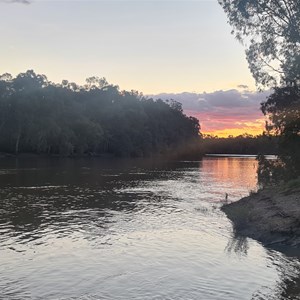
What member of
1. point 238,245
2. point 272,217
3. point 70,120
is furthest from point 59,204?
point 70,120

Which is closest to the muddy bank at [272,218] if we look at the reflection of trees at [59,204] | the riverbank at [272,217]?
the riverbank at [272,217]

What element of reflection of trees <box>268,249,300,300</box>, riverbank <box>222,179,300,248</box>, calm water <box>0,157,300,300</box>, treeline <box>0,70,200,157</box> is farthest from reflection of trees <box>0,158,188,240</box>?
treeline <box>0,70,200,157</box>

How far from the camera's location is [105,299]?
1300 cm

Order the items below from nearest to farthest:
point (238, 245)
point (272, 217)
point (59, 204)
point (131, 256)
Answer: point (131, 256)
point (238, 245)
point (272, 217)
point (59, 204)

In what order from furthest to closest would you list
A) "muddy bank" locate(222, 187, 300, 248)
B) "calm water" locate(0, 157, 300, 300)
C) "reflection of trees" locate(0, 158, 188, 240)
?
1. "reflection of trees" locate(0, 158, 188, 240)
2. "muddy bank" locate(222, 187, 300, 248)
3. "calm water" locate(0, 157, 300, 300)

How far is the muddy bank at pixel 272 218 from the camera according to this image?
72.0 ft

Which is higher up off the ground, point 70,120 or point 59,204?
point 70,120

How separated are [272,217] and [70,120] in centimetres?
11031

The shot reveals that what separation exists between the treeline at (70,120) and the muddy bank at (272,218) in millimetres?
87708

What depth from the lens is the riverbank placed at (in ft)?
72.1

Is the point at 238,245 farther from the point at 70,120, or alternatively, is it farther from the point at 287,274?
the point at 70,120

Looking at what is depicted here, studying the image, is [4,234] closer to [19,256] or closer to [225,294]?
[19,256]

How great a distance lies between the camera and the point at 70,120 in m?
130

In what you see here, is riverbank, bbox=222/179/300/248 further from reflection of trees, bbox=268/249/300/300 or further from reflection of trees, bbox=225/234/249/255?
reflection of trees, bbox=268/249/300/300
